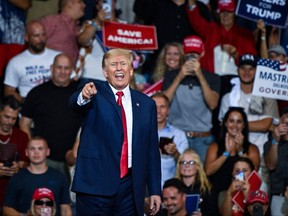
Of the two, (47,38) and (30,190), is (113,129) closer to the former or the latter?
(30,190)

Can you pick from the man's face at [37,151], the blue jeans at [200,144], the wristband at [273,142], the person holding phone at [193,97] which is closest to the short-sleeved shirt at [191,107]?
the person holding phone at [193,97]

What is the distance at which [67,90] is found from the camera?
34.1ft

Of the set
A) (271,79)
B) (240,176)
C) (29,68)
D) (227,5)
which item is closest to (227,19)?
(227,5)

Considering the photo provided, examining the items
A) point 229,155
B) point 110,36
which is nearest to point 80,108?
point 229,155

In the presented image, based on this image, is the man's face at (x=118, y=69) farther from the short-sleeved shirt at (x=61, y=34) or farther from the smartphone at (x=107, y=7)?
the short-sleeved shirt at (x=61, y=34)

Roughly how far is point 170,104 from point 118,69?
4300 millimetres

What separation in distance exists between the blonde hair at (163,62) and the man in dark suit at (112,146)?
447cm

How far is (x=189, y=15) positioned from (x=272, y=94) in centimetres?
190

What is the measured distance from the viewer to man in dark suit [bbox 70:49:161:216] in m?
6.41

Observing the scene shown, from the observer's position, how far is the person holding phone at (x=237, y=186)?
30.1 feet

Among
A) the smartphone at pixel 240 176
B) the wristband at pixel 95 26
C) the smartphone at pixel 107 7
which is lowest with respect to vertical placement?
the smartphone at pixel 240 176

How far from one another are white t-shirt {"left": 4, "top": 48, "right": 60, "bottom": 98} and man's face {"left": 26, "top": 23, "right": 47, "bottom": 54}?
0.11m

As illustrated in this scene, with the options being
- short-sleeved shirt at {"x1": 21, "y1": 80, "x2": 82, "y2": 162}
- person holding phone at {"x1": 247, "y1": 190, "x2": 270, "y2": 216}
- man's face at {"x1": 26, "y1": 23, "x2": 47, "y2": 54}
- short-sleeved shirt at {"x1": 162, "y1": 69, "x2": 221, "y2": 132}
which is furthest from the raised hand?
man's face at {"x1": 26, "y1": 23, "x2": 47, "y2": 54}

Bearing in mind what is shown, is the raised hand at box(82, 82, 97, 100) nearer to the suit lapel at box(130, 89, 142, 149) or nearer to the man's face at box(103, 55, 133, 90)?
the man's face at box(103, 55, 133, 90)
